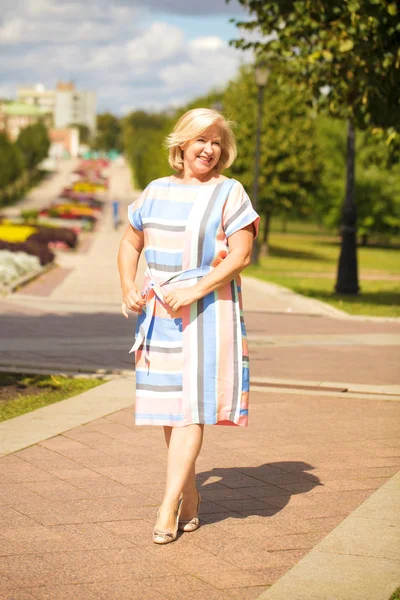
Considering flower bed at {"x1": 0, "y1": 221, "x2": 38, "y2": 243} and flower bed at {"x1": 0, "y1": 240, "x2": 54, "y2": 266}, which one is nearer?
flower bed at {"x1": 0, "y1": 240, "x2": 54, "y2": 266}

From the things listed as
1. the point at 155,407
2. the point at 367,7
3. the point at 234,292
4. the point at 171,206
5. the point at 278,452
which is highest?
the point at 367,7

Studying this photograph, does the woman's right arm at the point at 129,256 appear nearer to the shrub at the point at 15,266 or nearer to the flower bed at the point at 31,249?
the shrub at the point at 15,266

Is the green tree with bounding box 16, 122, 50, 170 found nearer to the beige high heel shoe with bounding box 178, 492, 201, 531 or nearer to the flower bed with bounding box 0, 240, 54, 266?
the flower bed with bounding box 0, 240, 54, 266

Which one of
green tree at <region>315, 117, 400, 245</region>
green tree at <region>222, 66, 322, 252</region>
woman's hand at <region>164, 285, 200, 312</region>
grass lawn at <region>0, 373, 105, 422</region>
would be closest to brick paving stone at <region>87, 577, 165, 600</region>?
woman's hand at <region>164, 285, 200, 312</region>

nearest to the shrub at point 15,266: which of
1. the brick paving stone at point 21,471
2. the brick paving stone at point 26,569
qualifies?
the brick paving stone at point 21,471

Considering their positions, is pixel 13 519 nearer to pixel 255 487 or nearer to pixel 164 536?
pixel 164 536

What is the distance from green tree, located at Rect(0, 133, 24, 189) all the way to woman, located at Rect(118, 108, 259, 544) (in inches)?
2840

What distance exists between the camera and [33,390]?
7.54 meters

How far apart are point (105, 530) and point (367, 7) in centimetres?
1051

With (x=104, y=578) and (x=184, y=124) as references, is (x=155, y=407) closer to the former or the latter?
(x=104, y=578)

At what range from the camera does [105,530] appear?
169 inches

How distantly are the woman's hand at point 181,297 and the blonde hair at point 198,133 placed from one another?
588mm

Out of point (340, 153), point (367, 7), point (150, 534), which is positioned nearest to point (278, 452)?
point (150, 534)

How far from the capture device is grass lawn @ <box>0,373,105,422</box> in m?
6.88
